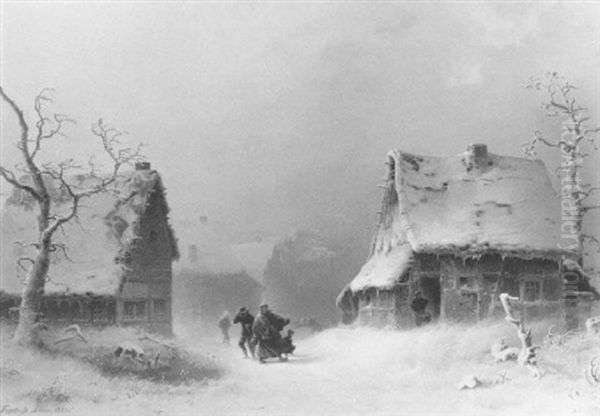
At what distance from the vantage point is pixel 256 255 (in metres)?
21.4

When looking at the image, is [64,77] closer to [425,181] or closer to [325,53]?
[325,53]

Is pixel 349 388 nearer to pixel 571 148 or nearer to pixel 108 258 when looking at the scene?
pixel 108 258

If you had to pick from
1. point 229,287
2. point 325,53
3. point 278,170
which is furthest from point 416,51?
point 229,287

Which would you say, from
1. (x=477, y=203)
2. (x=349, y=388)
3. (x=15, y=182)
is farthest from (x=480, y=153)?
(x=15, y=182)

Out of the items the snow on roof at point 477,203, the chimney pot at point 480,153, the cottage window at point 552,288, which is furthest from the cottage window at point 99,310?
the cottage window at point 552,288

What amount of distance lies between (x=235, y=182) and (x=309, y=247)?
578 centimetres

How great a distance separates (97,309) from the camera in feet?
60.6

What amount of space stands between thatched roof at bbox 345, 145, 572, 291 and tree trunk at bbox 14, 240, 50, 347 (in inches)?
355

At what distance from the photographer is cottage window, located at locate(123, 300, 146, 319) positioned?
64.9ft

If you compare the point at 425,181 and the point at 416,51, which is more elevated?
the point at 416,51

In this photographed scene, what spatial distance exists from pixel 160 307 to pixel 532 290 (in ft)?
33.2

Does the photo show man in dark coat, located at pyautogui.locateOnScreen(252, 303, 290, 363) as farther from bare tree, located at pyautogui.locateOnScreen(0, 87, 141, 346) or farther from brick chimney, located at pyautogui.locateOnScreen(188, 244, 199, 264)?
brick chimney, located at pyautogui.locateOnScreen(188, 244, 199, 264)

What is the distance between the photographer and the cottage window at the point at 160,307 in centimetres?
2086
